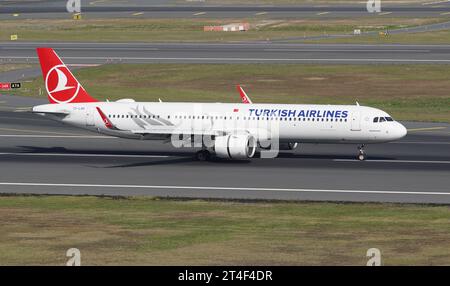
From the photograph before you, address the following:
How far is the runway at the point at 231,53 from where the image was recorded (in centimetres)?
13288

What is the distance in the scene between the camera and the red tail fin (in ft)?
250

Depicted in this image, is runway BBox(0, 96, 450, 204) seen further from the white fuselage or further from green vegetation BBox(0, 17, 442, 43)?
green vegetation BBox(0, 17, 442, 43)

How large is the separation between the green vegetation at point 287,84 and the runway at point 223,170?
17513 millimetres

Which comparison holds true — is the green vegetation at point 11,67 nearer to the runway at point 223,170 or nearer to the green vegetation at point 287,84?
the green vegetation at point 287,84

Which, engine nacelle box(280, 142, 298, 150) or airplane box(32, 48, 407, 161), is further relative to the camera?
engine nacelle box(280, 142, 298, 150)

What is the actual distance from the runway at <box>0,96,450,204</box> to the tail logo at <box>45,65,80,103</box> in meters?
4.19

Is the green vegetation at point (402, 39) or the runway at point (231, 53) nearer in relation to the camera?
the runway at point (231, 53)

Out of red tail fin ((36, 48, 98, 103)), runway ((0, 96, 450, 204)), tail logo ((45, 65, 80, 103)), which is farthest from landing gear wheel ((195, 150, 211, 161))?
tail logo ((45, 65, 80, 103))

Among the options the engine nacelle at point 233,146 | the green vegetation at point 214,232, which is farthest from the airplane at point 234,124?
the green vegetation at point 214,232

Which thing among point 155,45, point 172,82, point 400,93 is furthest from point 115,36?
point 400,93

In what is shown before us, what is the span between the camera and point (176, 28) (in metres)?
175

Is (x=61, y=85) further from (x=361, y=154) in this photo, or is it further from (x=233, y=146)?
(x=361, y=154)

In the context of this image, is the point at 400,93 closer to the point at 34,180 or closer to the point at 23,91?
the point at 23,91

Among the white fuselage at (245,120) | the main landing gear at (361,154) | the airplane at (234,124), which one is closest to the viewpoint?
the airplane at (234,124)
